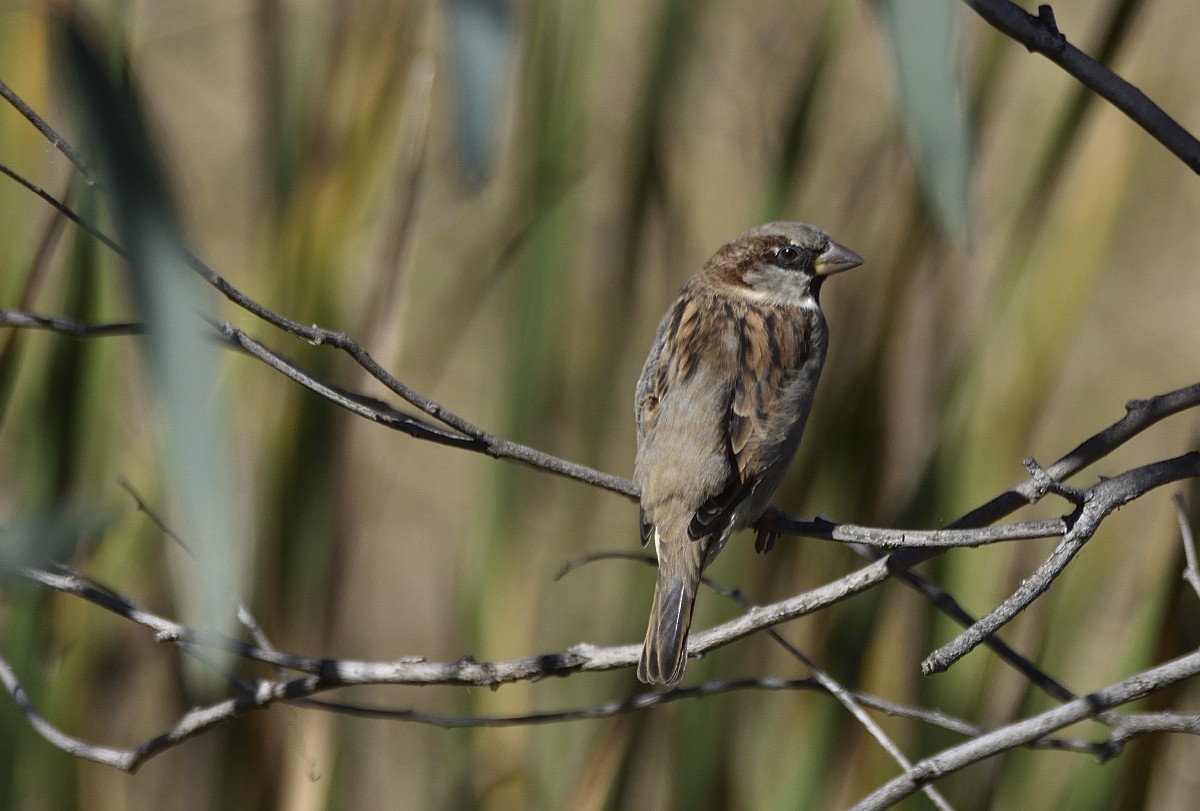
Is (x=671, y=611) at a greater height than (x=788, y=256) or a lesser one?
lesser

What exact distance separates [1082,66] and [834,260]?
1344 millimetres

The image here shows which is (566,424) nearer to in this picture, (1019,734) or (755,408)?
(755,408)

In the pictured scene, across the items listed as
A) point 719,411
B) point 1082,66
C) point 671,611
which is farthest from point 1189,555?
point 719,411

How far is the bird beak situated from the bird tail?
0.83 meters

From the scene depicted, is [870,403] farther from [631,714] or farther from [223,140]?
[223,140]

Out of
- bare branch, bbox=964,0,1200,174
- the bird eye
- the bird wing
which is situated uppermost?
the bird eye

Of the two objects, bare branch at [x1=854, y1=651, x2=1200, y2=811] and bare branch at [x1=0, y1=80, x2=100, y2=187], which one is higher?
bare branch at [x1=0, y1=80, x2=100, y2=187]

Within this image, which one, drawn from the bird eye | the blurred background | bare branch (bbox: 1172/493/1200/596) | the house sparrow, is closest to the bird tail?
the house sparrow

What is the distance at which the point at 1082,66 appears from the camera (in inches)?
62.8

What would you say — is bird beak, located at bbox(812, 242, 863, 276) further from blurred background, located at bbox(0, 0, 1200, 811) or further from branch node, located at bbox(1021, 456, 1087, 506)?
branch node, located at bbox(1021, 456, 1087, 506)

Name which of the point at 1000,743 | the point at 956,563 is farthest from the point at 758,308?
the point at 1000,743

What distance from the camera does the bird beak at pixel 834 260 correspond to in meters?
2.89

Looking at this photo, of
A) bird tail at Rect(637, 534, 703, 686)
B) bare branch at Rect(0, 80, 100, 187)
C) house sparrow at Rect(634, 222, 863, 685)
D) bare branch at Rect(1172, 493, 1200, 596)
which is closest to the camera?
bare branch at Rect(0, 80, 100, 187)

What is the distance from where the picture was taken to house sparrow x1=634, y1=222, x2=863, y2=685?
2.40 metres
